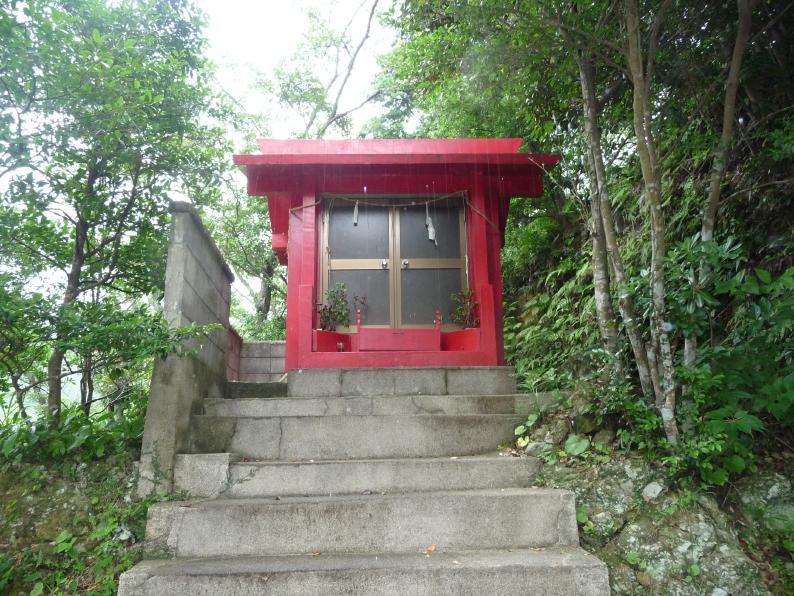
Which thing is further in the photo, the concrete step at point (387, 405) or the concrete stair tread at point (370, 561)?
the concrete step at point (387, 405)

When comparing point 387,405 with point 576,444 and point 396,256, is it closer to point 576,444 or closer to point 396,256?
point 576,444

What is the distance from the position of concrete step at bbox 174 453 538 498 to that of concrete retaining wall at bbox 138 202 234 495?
14 cm

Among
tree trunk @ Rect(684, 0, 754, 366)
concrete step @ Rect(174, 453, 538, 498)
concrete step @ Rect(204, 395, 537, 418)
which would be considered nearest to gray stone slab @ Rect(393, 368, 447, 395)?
concrete step @ Rect(204, 395, 537, 418)

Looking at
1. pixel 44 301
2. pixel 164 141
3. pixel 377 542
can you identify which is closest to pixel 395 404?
pixel 377 542

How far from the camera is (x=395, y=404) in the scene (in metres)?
3.62

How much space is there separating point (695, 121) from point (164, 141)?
403 centimetres

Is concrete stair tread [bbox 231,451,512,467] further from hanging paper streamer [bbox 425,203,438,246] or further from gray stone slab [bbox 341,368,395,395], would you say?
hanging paper streamer [bbox 425,203,438,246]

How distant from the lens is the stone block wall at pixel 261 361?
268 inches

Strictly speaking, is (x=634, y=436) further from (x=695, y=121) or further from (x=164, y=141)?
(x=164, y=141)

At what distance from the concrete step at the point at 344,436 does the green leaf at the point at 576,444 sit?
1.37 ft

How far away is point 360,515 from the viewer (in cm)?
249

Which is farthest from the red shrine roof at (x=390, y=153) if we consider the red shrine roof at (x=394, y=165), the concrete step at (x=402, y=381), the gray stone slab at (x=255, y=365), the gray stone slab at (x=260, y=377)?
the gray stone slab at (x=260, y=377)

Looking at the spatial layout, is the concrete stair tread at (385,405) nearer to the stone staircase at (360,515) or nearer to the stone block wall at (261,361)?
the stone staircase at (360,515)

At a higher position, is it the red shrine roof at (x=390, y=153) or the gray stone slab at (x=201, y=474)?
the red shrine roof at (x=390, y=153)
